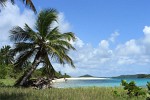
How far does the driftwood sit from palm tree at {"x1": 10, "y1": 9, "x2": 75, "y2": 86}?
0.37 meters

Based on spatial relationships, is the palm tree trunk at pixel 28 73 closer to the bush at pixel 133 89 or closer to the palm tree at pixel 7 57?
the palm tree at pixel 7 57

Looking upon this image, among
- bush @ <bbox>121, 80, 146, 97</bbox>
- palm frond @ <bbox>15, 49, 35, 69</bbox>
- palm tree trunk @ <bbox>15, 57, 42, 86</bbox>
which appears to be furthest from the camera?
palm frond @ <bbox>15, 49, 35, 69</bbox>

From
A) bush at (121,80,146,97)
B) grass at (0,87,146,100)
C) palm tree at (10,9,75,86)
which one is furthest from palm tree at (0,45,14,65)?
bush at (121,80,146,97)

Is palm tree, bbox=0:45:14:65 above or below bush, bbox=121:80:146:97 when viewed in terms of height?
above

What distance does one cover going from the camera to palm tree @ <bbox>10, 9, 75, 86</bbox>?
985 inches

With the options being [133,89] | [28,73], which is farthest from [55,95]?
[28,73]

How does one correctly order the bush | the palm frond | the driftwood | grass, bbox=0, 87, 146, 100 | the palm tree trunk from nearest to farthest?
grass, bbox=0, 87, 146, 100, the bush, the driftwood, the palm tree trunk, the palm frond

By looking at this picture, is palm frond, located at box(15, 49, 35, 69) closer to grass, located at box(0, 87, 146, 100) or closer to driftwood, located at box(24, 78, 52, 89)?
driftwood, located at box(24, 78, 52, 89)

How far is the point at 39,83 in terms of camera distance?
80.2 ft

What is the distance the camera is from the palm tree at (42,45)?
25.0 metres

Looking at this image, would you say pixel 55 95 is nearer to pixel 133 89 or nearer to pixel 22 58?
pixel 133 89

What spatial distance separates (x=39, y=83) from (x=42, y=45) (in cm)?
263

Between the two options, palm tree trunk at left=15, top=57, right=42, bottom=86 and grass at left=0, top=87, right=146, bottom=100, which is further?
palm tree trunk at left=15, top=57, right=42, bottom=86

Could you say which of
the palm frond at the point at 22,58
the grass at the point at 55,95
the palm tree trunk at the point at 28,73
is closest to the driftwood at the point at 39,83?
the palm tree trunk at the point at 28,73
